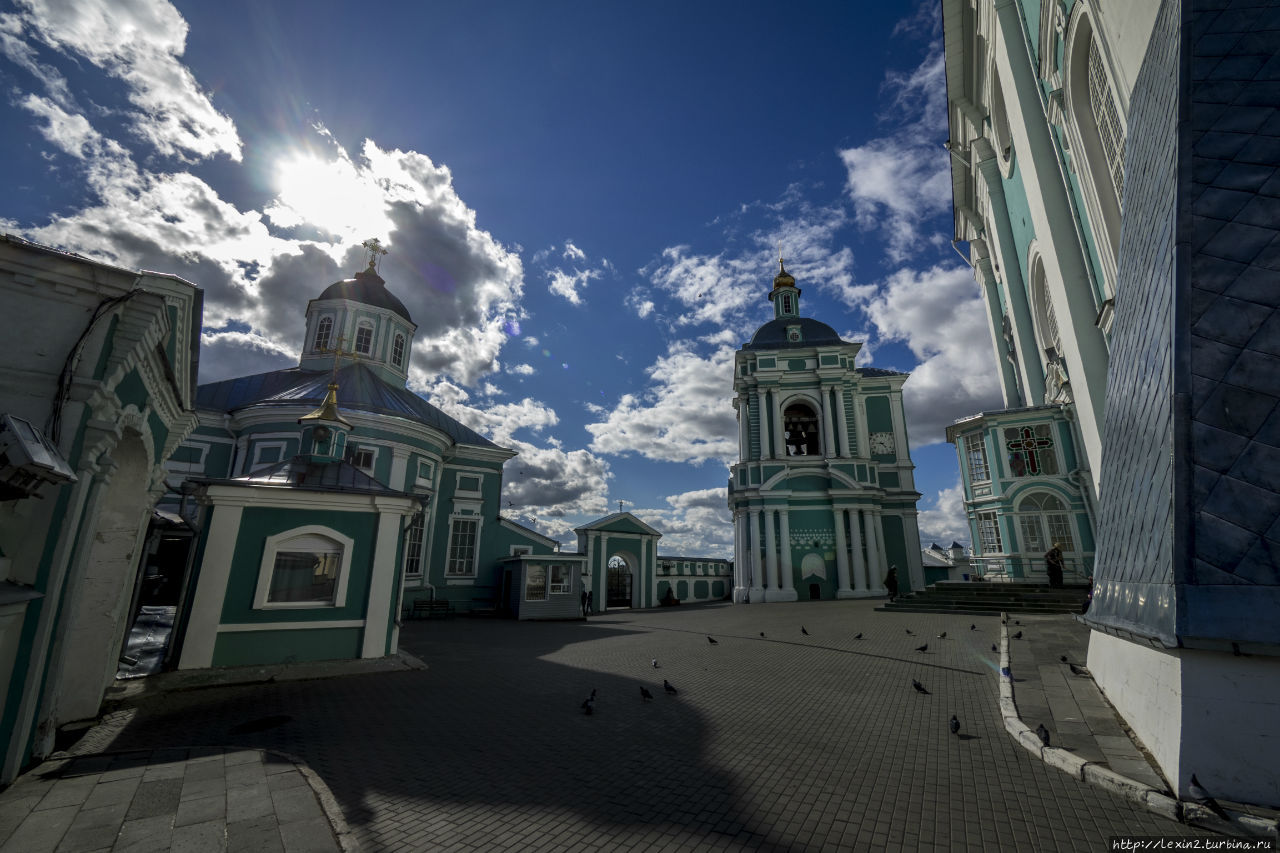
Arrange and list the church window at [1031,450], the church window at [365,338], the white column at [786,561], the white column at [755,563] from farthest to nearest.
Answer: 1. the white column at [755,563]
2. the church window at [365,338]
3. the white column at [786,561]
4. the church window at [1031,450]

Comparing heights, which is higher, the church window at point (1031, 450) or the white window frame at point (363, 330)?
the white window frame at point (363, 330)

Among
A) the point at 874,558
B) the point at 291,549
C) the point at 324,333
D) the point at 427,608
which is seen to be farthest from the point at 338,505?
the point at 874,558

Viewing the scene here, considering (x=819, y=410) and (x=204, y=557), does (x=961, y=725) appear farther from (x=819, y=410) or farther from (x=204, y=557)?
(x=819, y=410)

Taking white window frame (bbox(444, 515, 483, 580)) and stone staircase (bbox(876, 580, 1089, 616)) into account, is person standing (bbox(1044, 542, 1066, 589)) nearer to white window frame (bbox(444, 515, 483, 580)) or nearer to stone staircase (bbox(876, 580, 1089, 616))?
stone staircase (bbox(876, 580, 1089, 616))

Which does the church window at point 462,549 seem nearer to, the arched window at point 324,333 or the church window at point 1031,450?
the arched window at point 324,333

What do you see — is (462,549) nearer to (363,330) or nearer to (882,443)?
(363,330)

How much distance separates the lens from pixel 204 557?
8.74 metres

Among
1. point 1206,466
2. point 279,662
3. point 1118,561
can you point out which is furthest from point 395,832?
point 279,662

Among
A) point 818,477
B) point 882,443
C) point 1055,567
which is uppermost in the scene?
point 882,443

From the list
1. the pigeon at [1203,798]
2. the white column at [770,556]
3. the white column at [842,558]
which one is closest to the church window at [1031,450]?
the white column at [842,558]

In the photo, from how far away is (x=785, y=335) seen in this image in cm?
3388

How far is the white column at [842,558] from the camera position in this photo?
26.5 metres

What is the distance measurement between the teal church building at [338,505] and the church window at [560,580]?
1.9 inches

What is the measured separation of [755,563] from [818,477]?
5.91 metres
